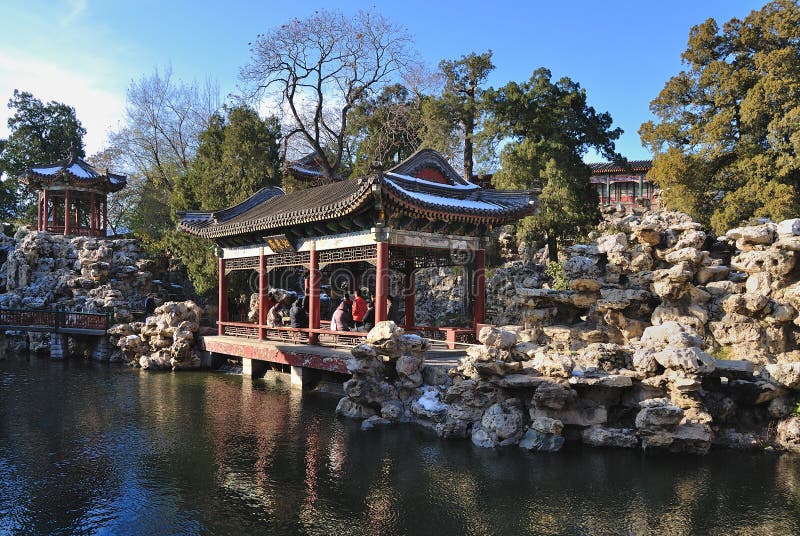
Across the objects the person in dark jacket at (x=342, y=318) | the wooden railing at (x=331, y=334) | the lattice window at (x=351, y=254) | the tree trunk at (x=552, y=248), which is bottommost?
the wooden railing at (x=331, y=334)

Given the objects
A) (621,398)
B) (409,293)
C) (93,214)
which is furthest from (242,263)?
(93,214)

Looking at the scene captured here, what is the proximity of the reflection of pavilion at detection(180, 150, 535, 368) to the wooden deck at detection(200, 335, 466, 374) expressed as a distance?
1.56ft

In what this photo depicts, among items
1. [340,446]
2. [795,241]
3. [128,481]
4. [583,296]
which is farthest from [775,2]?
[128,481]

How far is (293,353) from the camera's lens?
14125 mm

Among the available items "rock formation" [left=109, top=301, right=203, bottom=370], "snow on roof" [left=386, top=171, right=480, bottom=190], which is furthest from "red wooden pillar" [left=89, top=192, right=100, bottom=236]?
"snow on roof" [left=386, top=171, right=480, bottom=190]

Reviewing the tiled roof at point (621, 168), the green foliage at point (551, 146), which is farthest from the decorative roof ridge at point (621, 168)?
the green foliage at point (551, 146)

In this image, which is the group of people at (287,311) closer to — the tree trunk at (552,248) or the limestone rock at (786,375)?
the tree trunk at (552,248)

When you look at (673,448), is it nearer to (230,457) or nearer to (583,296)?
(583,296)

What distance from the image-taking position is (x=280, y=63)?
2773 cm

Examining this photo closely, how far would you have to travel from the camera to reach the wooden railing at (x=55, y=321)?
785 inches

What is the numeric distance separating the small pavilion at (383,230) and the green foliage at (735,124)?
792 cm

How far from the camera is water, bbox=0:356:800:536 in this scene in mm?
6383

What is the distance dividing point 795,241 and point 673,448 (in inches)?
212

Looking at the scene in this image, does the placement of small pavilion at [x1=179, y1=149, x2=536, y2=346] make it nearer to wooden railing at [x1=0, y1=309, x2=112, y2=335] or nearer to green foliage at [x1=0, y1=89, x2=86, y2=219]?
wooden railing at [x1=0, y1=309, x2=112, y2=335]
